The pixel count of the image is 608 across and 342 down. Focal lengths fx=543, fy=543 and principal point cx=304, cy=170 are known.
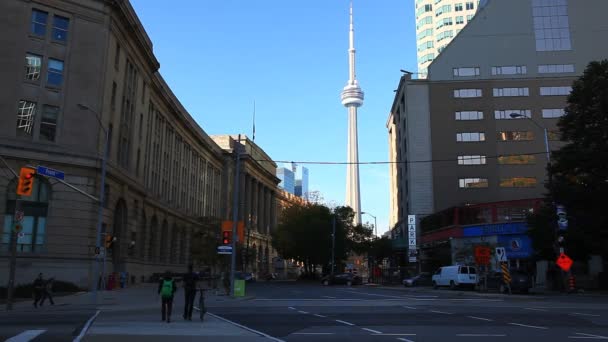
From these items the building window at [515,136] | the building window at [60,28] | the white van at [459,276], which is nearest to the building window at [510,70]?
the building window at [515,136]

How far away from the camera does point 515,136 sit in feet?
240

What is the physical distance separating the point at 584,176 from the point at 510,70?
3856cm

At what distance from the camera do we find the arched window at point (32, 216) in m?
38.6

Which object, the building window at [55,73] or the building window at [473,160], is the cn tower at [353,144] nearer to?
the building window at [473,160]

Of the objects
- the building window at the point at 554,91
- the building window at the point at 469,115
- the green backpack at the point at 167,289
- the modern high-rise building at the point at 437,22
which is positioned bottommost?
the green backpack at the point at 167,289

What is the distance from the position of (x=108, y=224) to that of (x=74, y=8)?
17.5 meters

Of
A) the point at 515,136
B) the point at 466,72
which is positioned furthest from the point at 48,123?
the point at 515,136

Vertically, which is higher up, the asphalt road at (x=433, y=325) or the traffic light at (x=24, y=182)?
the traffic light at (x=24, y=182)

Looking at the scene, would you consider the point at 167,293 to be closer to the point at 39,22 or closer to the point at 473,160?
the point at 39,22

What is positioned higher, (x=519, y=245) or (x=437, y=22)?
(x=437, y=22)

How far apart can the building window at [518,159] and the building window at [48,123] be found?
55599 millimetres

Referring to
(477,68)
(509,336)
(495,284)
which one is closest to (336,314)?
(509,336)

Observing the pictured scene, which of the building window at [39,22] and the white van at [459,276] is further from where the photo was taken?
the white van at [459,276]

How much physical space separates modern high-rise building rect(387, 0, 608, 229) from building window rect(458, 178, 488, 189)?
0.13 meters
